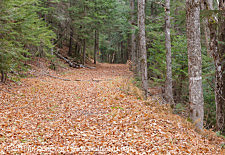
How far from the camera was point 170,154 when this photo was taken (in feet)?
16.2

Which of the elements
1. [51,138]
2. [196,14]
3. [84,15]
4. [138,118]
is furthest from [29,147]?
[84,15]

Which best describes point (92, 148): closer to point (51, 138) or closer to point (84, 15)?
point (51, 138)

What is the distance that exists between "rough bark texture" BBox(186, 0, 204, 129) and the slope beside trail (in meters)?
0.74

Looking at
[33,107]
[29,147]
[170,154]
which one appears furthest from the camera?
[33,107]

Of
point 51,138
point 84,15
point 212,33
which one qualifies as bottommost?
point 51,138

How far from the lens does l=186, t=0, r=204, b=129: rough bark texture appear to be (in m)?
6.00

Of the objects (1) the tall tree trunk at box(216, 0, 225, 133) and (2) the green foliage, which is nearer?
(1) the tall tree trunk at box(216, 0, 225, 133)

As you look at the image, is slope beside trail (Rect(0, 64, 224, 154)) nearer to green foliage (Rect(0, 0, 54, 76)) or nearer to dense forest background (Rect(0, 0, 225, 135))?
dense forest background (Rect(0, 0, 225, 135))

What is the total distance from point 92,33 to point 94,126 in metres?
20.3

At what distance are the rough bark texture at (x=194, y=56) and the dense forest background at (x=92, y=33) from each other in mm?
1020

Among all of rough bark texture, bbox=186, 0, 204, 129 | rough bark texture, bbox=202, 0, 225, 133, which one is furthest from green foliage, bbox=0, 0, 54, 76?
rough bark texture, bbox=202, 0, 225, 133

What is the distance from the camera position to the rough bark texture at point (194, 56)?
19.7 ft

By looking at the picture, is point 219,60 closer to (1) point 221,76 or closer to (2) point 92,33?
(1) point 221,76

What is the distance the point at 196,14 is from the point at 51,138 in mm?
5896
